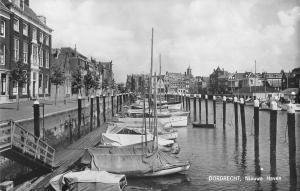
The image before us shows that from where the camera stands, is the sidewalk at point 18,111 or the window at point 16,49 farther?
the window at point 16,49

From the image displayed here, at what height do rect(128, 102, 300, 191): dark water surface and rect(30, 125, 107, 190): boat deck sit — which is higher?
rect(30, 125, 107, 190): boat deck

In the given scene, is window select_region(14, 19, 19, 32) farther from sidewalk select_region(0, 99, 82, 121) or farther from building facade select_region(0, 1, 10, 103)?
sidewalk select_region(0, 99, 82, 121)

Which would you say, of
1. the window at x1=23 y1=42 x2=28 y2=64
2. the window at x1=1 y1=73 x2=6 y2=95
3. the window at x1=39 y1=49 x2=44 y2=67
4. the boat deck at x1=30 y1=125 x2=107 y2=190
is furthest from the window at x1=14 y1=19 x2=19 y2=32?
the boat deck at x1=30 y1=125 x2=107 y2=190

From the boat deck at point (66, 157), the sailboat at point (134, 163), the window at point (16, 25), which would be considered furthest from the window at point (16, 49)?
the sailboat at point (134, 163)

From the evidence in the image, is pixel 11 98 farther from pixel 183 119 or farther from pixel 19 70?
pixel 183 119

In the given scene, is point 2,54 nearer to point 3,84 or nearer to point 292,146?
point 3,84

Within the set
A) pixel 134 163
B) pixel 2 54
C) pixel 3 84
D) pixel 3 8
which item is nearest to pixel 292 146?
pixel 134 163

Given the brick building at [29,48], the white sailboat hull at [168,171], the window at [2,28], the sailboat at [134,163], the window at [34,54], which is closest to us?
the sailboat at [134,163]

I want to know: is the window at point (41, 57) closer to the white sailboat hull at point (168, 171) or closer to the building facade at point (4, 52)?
the building facade at point (4, 52)

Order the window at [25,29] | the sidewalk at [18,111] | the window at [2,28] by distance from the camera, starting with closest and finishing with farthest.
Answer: the sidewalk at [18,111] → the window at [2,28] → the window at [25,29]

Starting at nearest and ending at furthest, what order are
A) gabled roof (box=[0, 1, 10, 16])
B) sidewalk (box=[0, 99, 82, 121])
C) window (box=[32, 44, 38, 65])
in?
sidewalk (box=[0, 99, 82, 121]), gabled roof (box=[0, 1, 10, 16]), window (box=[32, 44, 38, 65])

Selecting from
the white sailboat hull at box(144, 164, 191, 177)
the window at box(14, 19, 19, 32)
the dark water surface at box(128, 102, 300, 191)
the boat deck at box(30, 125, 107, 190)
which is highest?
the window at box(14, 19, 19, 32)

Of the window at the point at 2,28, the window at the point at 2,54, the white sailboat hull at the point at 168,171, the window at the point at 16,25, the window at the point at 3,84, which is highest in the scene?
the window at the point at 16,25

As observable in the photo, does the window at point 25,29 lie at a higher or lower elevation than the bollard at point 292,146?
higher
